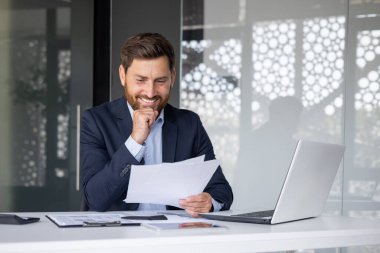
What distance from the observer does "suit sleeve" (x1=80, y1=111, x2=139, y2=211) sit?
245 cm

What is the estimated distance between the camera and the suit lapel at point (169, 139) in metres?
2.82

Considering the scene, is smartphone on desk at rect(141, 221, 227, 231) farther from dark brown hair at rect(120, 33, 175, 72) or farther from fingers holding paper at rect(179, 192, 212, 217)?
dark brown hair at rect(120, 33, 175, 72)

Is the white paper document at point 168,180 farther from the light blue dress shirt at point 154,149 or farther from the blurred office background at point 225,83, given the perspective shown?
the blurred office background at point 225,83

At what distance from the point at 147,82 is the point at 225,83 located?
6.26 ft

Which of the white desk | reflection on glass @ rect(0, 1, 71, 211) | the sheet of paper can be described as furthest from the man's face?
reflection on glass @ rect(0, 1, 71, 211)

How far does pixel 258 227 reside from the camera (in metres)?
2.11

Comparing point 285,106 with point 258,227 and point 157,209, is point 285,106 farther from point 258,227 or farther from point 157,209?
point 258,227

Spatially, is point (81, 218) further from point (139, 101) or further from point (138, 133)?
point (139, 101)

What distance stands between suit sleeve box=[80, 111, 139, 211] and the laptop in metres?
0.34

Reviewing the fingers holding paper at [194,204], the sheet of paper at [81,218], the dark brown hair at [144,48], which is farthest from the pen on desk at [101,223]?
the dark brown hair at [144,48]

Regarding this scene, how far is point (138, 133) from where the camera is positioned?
2506mm

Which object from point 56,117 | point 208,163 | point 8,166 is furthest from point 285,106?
point 208,163

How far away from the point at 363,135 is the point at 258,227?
2205mm

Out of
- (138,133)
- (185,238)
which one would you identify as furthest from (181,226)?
(138,133)
